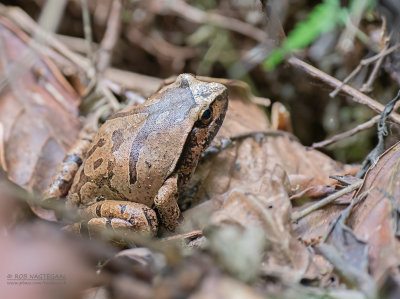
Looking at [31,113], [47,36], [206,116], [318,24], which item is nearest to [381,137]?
[206,116]

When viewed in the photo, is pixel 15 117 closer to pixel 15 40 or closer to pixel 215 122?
pixel 15 40

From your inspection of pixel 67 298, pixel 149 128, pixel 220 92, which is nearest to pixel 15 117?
pixel 149 128

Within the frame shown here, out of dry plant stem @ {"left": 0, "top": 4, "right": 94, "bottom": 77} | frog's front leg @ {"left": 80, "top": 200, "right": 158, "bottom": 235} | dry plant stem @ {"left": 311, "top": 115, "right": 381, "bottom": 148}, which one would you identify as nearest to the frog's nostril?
frog's front leg @ {"left": 80, "top": 200, "right": 158, "bottom": 235}

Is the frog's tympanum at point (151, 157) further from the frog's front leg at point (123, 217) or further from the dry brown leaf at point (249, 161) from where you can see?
the dry brown leaf at point (249, 161)

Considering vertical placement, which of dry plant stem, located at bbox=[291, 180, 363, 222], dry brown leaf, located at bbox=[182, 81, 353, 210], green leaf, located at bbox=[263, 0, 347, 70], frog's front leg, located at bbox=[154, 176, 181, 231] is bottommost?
frog's front leg, located at bbox=[154, 176, 181, 231]

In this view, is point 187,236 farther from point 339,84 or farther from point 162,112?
point 339,84

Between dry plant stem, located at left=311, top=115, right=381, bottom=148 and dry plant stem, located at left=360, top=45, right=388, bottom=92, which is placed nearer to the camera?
dry plant stem, located at left=311, top=115, right=381, bottom=148

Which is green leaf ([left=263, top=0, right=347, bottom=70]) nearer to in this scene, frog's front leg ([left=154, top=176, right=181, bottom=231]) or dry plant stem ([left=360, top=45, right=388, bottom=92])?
dry plant stem ([left=360, top=45, right=388, bottom=92])

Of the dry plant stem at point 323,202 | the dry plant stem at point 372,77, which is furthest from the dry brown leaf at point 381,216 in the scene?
the dry plant stem at point 372,77
